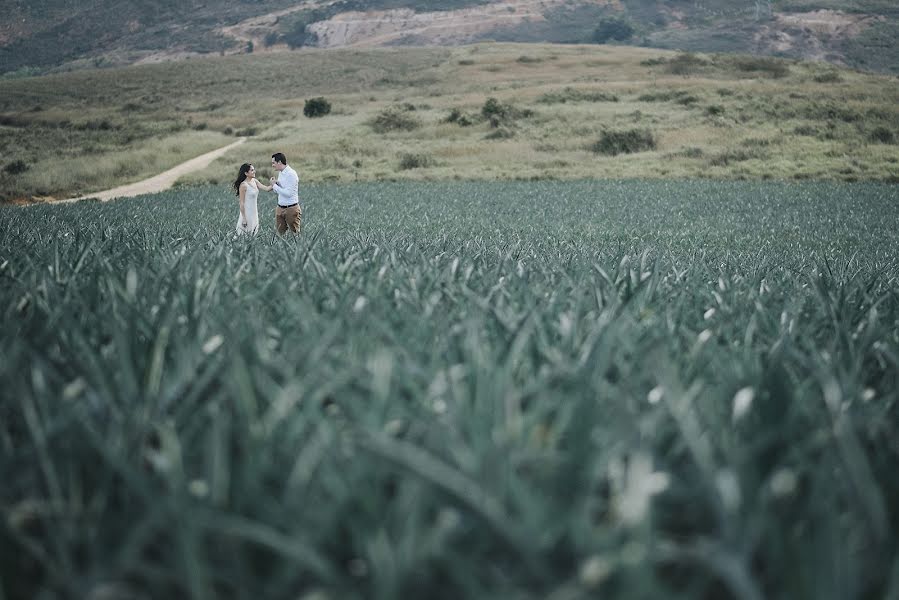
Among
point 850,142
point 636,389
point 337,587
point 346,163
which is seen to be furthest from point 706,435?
point 850,142

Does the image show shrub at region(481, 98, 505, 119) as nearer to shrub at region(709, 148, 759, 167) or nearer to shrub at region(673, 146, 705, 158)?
shrub at region(673, 146, 705, 158)

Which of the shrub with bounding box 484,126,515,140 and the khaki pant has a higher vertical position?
the khaki pant

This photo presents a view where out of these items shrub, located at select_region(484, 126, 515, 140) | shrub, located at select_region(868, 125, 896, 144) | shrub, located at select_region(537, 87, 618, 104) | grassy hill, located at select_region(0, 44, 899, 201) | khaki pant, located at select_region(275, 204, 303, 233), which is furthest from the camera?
shrub, located at select_region(537, 87, 618, 104)

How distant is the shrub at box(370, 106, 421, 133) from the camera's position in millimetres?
62662

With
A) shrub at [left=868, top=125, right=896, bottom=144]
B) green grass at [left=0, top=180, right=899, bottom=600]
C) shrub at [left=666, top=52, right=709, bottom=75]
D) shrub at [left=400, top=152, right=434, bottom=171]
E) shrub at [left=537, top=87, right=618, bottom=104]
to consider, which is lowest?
shrub at [left=868, top=125, right=896, bottom=144]

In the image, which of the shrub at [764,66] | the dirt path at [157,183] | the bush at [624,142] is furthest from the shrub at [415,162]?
the shrub at [764,66]

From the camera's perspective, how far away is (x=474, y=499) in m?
0.87

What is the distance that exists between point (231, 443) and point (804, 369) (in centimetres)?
151

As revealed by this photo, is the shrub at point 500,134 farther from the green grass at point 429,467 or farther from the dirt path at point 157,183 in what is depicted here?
the green grass at point 429,467

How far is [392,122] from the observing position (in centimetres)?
6316

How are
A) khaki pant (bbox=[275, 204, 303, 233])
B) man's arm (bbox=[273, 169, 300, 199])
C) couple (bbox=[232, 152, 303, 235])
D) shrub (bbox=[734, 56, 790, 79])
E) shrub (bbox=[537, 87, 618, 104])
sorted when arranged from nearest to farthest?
1. couple (bbox=[232, 152, 303, 235])
2. man's arm (bbox=[273, 169, 300, 199])
3. khaki pant (bbox=[275, 204, 303, 233])
4. shrub (bbox=[537, 87, 618, 104])
5. shrub (bbox=[734, 56, 790, 79])

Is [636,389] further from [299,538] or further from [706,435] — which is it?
[299,538]

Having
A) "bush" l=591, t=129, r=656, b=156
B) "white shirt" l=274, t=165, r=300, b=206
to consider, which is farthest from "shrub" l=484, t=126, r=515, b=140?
"white shirt" l=274, t=165, r=300, b=206

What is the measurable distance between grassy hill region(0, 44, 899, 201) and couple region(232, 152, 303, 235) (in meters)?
→ 28.9
